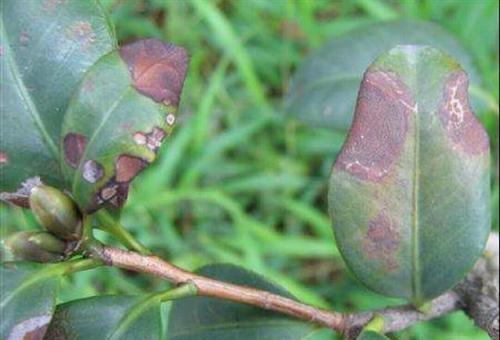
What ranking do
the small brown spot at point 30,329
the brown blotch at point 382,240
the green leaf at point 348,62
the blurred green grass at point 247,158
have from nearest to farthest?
the small brown spot at point 30,329
the brown blotch at point 382,240
the green leaf at point 348,62
the blurred green grass at point 247,158

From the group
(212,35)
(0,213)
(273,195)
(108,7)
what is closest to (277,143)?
(273,195)

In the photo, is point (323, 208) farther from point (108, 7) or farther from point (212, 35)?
point (108, 7)

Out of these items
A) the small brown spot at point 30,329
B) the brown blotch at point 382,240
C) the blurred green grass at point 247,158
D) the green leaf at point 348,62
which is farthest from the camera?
the blurred green grass at point 247,158

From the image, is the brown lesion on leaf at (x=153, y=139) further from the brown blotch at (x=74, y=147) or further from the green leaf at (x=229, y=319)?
the green leaf at (x=229, y=319)

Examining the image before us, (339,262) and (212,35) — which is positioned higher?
(212,35)

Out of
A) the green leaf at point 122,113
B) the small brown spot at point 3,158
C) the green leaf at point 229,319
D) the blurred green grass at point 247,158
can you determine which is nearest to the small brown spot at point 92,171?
the green leaf at point 122,113

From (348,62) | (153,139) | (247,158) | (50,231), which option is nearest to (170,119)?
(153,139)
